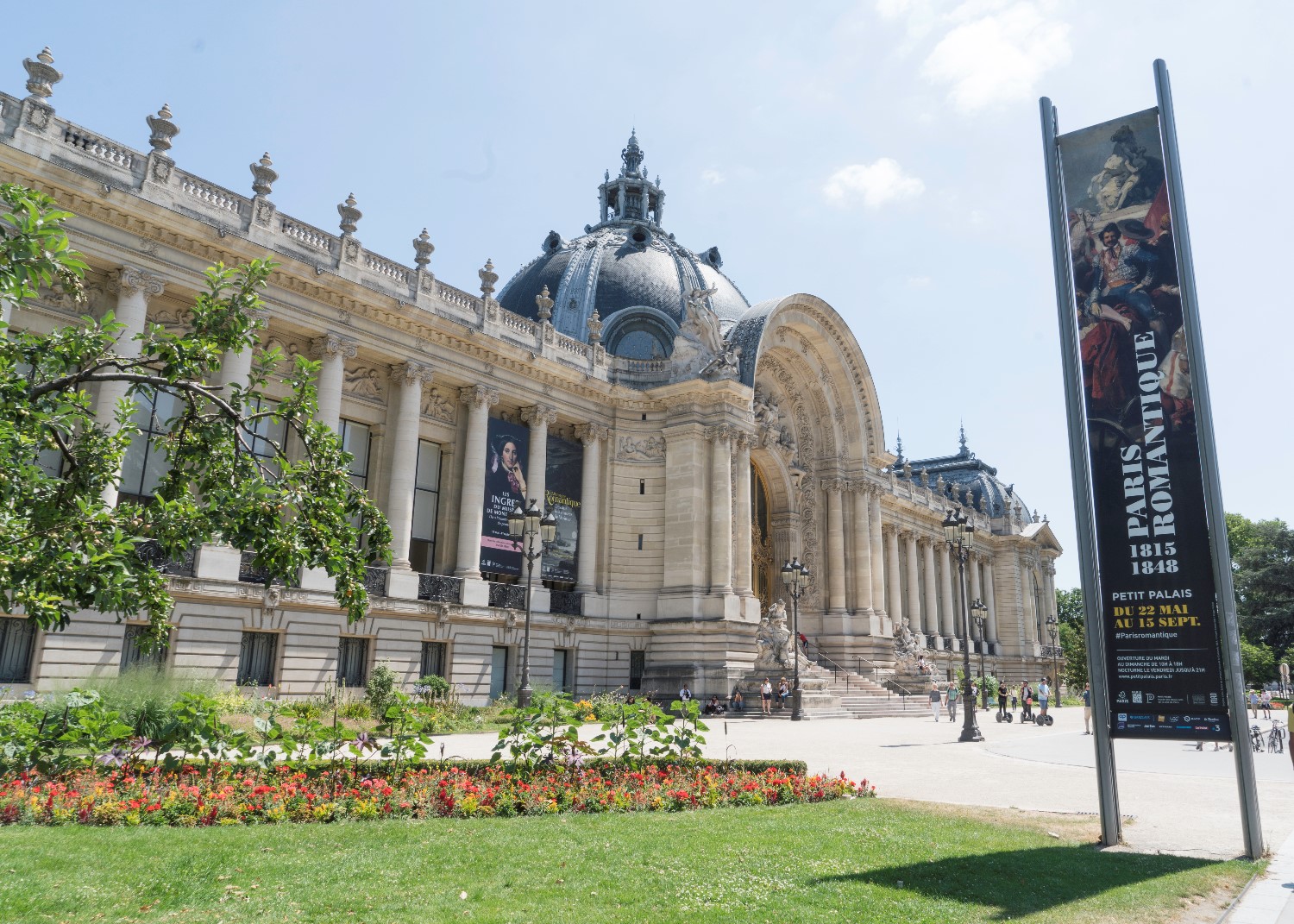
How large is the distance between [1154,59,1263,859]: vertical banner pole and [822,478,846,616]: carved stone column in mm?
35954

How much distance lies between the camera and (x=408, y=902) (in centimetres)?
696

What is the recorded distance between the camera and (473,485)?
32.4m

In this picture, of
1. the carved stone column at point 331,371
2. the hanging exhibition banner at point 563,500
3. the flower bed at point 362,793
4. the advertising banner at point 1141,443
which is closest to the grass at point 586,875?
the flower bed at point 362,793

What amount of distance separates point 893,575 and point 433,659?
3387 centimetres

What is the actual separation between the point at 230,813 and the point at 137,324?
18.4 m

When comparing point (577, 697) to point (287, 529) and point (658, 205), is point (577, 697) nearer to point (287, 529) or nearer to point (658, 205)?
point (287, 529)

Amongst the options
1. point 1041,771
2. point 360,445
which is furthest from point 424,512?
point 1041,771

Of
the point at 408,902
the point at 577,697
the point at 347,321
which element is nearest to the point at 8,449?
the point at 408,902

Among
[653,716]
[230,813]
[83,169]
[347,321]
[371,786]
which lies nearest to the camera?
[230,813]

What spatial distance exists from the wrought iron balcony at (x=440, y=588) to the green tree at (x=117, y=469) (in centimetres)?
2241

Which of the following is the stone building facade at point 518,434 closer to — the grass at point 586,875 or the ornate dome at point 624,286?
the ornate dome at point 624,286

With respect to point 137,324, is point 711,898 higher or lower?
lower

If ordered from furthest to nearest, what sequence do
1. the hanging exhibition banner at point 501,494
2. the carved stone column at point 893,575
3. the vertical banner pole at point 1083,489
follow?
1. the carved stone column at point 893,575
2. the hanging exhibition banner at point 501,494
3. the vertical banner pole at point 1083,489

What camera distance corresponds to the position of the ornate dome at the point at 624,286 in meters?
44.2
